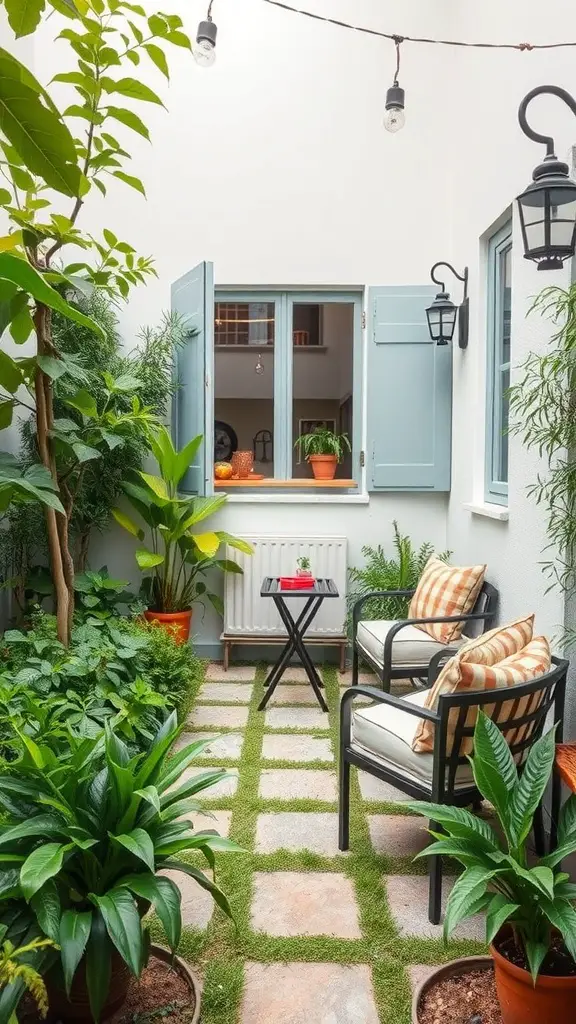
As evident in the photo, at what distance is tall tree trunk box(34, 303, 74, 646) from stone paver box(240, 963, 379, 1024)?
5.63 ft

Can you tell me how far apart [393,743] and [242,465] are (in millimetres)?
3076

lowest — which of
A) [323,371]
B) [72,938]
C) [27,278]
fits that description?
[72,938]

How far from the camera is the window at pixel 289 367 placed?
4922mm

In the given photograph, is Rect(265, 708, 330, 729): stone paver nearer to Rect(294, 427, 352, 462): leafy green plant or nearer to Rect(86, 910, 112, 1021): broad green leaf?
Rect(294, 427, 352, 462): leafy green plant

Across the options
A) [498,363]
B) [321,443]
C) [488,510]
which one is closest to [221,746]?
[488,510]

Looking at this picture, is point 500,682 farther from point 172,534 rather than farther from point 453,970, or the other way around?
point 172,534

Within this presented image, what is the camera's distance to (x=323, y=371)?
6.53 m

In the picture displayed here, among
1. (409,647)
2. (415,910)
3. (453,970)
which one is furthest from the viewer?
(409,647)

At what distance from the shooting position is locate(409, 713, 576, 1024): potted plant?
142 cm

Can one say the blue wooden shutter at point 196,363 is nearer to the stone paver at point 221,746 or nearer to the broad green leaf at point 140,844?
the stone paver at point 221,746

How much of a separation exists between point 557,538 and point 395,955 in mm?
1467

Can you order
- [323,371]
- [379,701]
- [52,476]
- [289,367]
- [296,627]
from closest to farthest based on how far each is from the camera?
[379,701]
[52,476]
[296,627]
[289,367]
[323,371]

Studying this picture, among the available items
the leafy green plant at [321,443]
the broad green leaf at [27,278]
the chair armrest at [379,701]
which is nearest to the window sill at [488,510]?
the leafy green plant at [321,443]

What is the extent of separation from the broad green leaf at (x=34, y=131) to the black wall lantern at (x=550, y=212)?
178 cm
